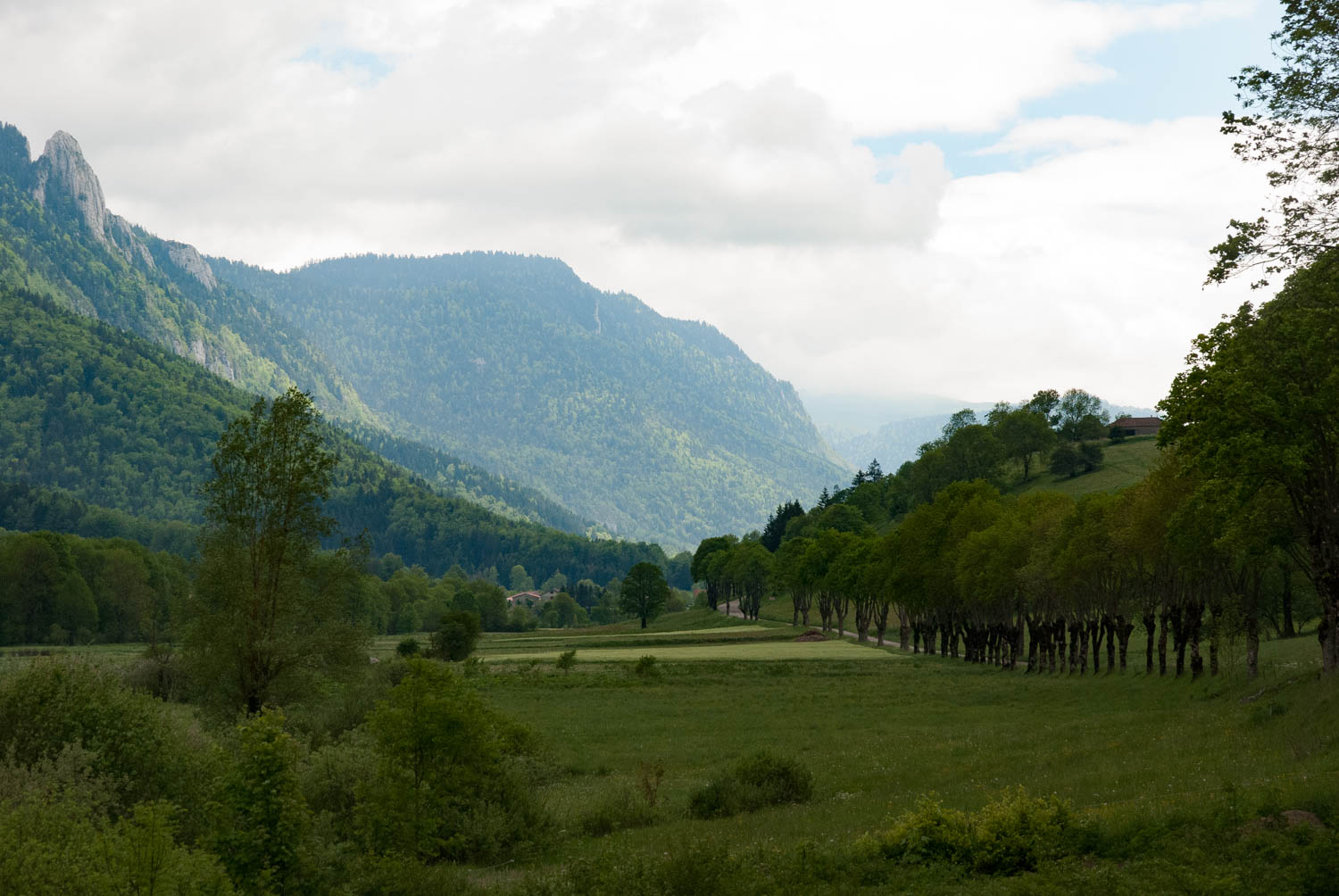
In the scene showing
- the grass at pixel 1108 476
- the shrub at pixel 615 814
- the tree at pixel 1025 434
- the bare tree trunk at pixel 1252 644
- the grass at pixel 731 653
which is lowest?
the grass at pixel 731 653

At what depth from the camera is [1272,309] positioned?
2848cm

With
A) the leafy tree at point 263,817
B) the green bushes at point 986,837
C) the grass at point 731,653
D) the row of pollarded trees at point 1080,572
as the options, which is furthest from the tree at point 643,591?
the leafy tree at point 263,817

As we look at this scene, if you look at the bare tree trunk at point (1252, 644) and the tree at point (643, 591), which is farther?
the tree at point (643, 591)

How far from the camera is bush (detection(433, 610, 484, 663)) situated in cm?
10388

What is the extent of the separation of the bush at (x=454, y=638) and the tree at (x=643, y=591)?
80.6 metres

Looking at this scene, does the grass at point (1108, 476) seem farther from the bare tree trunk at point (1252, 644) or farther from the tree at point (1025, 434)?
the bare tree trunk at point (1252, 644)

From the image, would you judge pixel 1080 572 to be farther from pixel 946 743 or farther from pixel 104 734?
pixel 104 734

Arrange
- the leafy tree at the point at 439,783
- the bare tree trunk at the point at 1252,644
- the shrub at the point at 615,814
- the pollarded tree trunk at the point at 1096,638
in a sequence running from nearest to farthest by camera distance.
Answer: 1. the leafy tree at the point at 439,783
2. the shrub at the point at 615,814
3. the bare tree trunk at the point at 1252,644
4. the pollarded tree trunk at the point at 1096,638

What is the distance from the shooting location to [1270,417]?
110 ft

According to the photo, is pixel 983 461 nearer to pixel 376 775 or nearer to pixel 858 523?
pixel 858 523

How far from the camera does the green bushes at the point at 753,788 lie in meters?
32.2

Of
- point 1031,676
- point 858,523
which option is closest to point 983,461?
point 858,523

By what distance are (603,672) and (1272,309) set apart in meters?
71.4

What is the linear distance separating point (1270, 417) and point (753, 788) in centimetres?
2114
